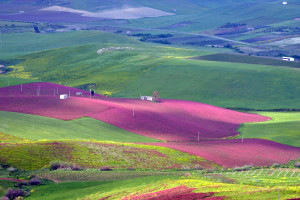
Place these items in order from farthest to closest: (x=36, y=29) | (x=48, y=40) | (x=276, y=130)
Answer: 1. (x=36, y=29)
2. (x=48, y=40)
3. (x=276, y=130)

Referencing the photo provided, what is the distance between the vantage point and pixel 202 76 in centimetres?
11338

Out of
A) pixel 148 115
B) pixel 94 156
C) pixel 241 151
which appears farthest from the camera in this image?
pixel 148 115

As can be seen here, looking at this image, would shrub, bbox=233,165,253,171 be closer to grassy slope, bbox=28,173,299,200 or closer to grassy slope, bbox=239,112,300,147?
grassy slope, bbox=28,173,299,200

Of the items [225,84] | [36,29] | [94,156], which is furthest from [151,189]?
[36,29]

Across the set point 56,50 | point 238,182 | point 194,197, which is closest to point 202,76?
point 56,50

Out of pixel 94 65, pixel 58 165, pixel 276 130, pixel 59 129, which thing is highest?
pixel 94 65

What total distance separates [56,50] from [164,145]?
306 ft

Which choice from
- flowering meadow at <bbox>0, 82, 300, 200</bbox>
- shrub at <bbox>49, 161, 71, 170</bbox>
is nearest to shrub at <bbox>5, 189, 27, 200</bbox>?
flowering meadow at <bbox>0, 82, 300, 200</bbox>

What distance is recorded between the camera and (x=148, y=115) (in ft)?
234

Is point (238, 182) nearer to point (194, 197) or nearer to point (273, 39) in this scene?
point (194, 197)

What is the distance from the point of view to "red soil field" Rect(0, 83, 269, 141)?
66250 mm

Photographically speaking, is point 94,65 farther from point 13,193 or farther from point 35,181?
point 13,193

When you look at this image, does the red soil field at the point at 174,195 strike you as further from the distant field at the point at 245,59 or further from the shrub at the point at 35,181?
the distant field at the point at 245,59

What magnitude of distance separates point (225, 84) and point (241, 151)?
51.9 m
